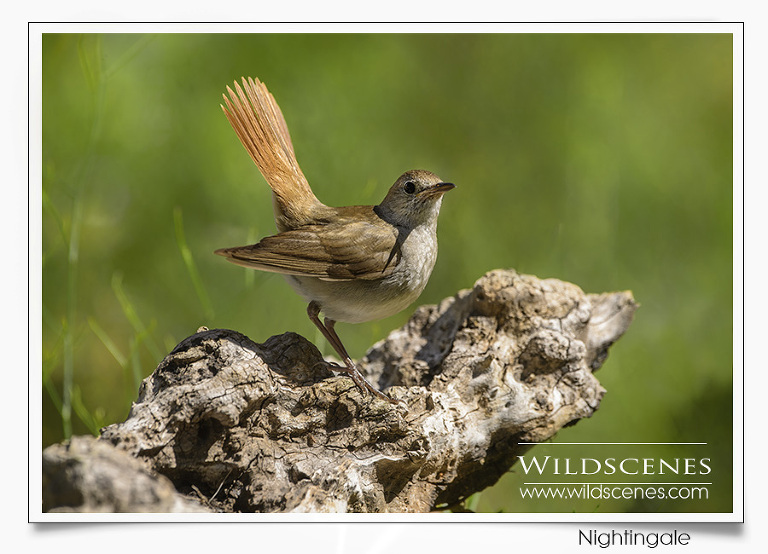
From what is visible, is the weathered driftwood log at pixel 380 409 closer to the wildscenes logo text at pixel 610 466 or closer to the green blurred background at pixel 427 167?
the wildscenes logo text at pixel 610 466

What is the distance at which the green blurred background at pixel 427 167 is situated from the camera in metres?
4.36

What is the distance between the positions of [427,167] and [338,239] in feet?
7.56

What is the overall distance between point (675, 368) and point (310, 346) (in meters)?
2.96

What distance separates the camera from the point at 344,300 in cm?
343

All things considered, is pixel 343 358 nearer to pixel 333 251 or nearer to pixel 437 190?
pixel 333 251

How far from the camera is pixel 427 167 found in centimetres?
556

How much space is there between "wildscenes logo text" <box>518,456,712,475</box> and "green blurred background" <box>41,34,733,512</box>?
0.45 metres

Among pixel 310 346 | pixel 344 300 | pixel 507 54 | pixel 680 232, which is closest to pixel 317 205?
pixel 344 300

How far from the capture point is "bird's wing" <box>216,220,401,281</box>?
325 cm

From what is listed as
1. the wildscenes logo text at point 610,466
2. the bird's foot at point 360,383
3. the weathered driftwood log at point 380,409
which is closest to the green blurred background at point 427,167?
the wildscenes logo text at point 610,466

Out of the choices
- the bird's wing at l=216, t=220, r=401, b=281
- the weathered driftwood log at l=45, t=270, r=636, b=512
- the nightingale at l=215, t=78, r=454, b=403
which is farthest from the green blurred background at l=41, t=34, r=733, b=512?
the bird's wing at l=216, t=220, r=401, b=281

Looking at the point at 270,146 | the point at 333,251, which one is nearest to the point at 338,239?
the point at 333,251

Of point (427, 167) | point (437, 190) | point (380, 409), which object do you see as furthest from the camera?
point (427, 167)
